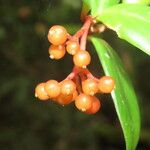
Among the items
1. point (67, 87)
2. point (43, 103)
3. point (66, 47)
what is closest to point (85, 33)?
point (66, 47)

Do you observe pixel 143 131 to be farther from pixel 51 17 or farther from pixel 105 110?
pixel 51 17

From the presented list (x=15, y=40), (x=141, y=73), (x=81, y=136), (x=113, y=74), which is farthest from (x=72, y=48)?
(x=141, y=73)

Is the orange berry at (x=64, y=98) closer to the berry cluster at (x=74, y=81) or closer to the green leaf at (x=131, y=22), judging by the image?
the berry cluster at (x=74, y=81)

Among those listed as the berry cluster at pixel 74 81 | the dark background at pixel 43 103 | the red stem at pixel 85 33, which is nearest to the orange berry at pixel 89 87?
the berry cluster at pixel 74 81

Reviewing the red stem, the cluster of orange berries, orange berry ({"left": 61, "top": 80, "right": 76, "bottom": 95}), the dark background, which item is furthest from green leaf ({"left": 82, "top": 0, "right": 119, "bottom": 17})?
the dark background

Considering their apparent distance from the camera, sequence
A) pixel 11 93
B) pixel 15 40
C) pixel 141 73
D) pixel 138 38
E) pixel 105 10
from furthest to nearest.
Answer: pixel 141 73, pixel 11 93, pixel 15 40, pixel 105 10, pixel 138 38

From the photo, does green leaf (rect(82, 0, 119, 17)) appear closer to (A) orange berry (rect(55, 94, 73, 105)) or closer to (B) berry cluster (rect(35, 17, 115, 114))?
(B) berry cluster (rect(35, 17, 115, 114))

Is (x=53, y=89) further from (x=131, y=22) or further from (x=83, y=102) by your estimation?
(x=131, y=22)
